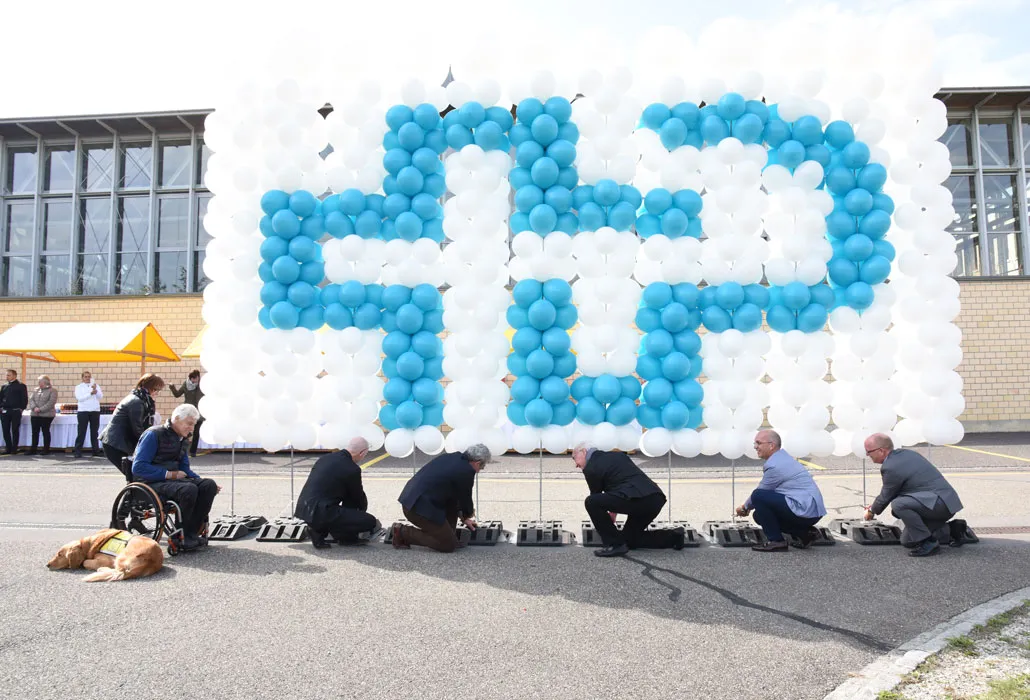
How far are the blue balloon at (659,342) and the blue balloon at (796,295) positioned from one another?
119 centimetres

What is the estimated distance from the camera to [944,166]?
6.92 metres

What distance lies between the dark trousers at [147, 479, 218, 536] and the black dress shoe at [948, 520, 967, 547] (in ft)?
22.6

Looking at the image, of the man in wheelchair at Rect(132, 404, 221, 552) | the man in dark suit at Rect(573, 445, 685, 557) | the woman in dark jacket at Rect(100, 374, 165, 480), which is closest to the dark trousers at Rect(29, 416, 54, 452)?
the woman in dark jacket at Rect(100, 374, 165, 480)

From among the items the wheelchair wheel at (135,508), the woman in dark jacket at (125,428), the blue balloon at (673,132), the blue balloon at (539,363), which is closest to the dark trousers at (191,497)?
the wheelchair wheel at (135,508)

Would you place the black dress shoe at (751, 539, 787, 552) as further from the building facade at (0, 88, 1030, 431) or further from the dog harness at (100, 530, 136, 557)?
the building facade at (0, 88, 1030, 431)

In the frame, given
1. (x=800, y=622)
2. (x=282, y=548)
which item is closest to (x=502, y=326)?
(x=282, y=548)

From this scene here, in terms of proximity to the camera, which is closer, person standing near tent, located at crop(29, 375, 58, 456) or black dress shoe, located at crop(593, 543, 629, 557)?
black dress shoe, located at crop(593, 543, 629, 557)

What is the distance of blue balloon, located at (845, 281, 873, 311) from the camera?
675cm

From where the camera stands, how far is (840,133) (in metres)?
6.90

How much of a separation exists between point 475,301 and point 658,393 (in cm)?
196

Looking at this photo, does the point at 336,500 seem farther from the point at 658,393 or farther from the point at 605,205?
the point at 605,205

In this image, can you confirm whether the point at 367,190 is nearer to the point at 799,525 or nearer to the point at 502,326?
the point at 502,326

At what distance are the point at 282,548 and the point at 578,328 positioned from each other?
139 inches

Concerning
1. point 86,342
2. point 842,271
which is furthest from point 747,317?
point 86,342
